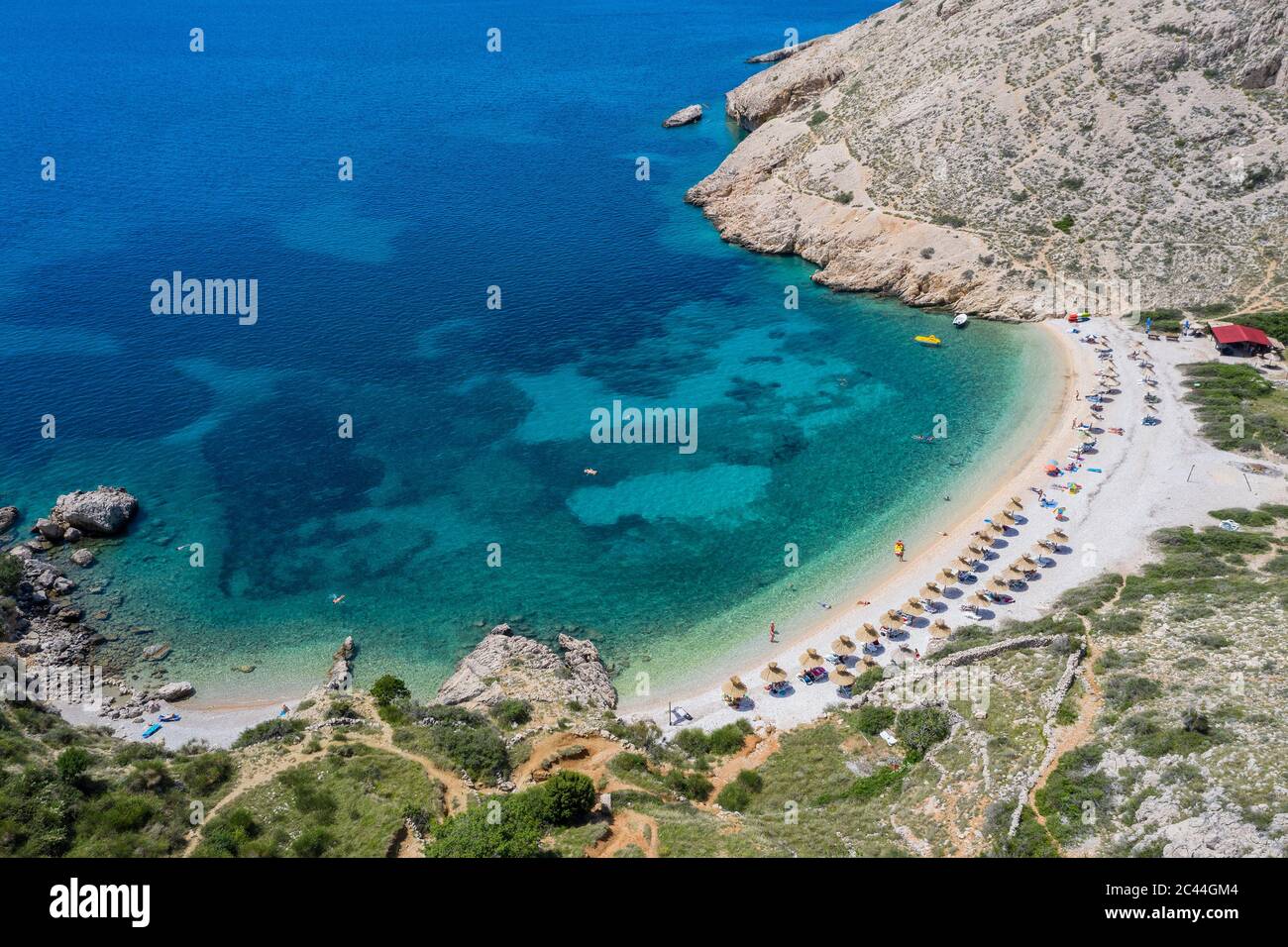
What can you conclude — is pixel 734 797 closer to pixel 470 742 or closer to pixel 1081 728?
pixel 470 742

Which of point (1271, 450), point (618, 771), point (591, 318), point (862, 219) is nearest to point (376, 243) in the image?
point (591, 318)

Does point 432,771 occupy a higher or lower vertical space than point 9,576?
lower

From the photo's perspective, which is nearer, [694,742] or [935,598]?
[694,742]

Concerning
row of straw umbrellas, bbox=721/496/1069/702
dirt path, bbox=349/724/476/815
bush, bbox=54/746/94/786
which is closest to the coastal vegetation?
bush, bbox=54/746/94/786

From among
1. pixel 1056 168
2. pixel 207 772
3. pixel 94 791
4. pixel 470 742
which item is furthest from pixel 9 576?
pixel 1056 168

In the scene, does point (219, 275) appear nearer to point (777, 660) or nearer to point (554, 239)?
point (554, 239)

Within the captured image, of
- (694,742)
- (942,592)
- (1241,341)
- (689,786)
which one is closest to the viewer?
(689,786)

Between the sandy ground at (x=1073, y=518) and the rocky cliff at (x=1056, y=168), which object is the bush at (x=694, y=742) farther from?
the rocky cliff at (x=1056, y=168)
